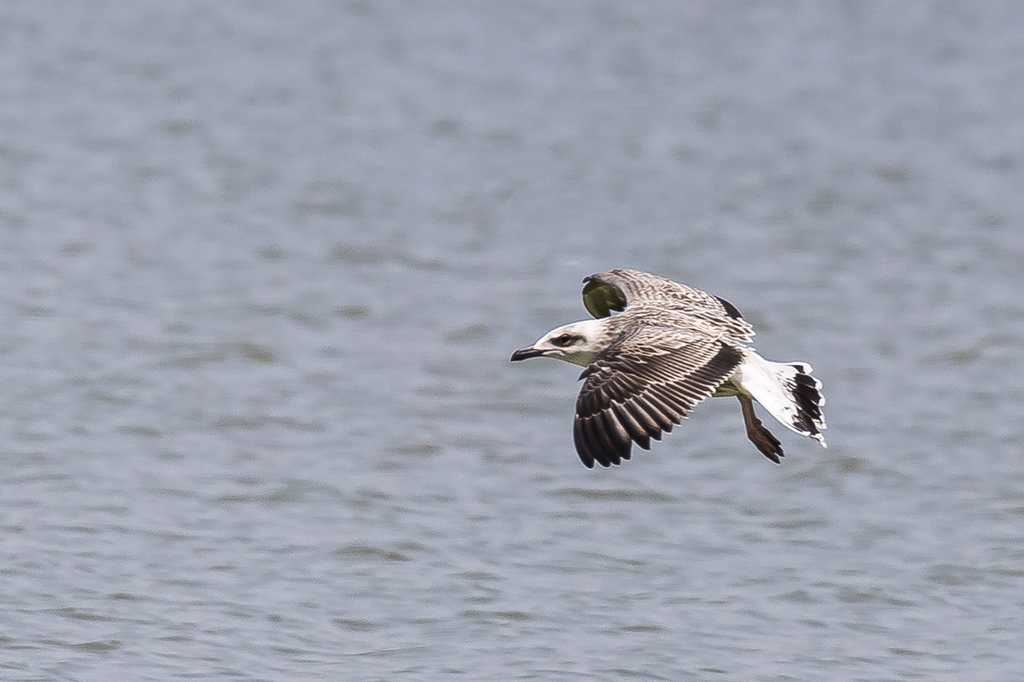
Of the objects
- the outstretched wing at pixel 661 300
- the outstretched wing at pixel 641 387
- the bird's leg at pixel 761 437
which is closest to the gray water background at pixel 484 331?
the bird's leg at pixel 761 437

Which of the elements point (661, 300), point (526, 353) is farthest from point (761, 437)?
point (526, 353)

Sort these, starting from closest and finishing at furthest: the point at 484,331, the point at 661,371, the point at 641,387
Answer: the point at 641,387, the point at 661,371, the point at 484,331

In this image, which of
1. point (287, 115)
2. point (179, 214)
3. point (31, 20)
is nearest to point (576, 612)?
point (179, 214)

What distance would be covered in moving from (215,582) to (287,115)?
9.05 meters

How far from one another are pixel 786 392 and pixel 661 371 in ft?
2.12

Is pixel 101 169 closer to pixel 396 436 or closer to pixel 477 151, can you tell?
pixel 477 151

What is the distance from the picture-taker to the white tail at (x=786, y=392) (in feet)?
20.4

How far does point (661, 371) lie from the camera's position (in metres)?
5.94

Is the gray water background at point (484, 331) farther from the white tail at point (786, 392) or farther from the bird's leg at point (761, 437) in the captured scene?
the white tail at point (786, 392)

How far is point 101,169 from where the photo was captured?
47.7 ft

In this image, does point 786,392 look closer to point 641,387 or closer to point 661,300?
point 641,387

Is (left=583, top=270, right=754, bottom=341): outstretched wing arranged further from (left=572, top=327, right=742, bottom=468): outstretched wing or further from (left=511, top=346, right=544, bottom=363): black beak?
(left=511, top=346, right=544, bottom=363): black beak

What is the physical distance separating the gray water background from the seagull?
1.25 m

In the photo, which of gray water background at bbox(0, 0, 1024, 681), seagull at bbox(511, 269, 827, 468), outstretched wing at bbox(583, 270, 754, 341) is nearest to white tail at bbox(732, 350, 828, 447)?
seagull at bbox(511, 269, 827, 468)
